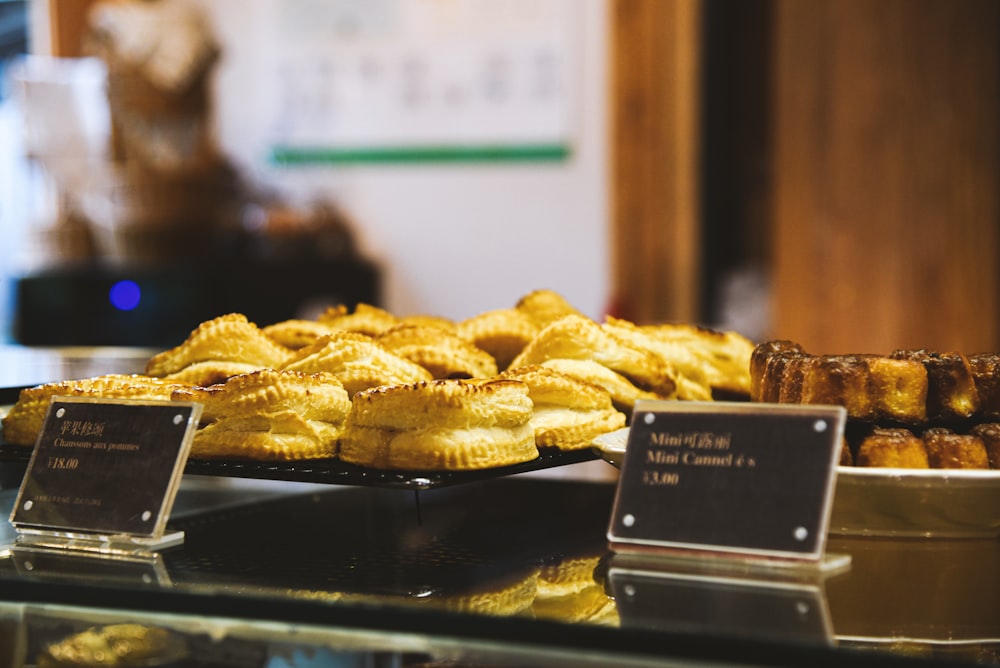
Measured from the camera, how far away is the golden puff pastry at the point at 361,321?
61.3 inches

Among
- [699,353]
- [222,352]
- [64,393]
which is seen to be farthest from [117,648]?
[699,353]

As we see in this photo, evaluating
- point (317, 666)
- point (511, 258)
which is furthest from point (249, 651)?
point (511, 258)

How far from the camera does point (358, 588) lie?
0.95 m

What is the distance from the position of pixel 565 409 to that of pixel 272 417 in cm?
28

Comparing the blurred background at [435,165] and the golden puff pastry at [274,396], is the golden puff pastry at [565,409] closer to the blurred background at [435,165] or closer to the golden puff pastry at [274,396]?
the golden puff pastry at [274,396]

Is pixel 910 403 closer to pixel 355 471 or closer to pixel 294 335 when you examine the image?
pixel 355 471

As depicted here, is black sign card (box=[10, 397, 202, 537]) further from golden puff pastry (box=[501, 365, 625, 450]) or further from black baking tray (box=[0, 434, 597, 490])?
golden puff pastry (box=[501, 365, 625, 450])

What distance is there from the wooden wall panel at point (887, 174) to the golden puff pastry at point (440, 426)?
260 cm

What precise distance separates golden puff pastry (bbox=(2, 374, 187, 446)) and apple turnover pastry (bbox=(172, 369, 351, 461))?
2.1 inches

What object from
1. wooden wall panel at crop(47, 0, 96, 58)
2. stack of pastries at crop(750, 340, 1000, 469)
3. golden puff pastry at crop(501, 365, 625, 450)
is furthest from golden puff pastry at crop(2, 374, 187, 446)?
wooden wall panel at crop(47, 0, 96, 58)

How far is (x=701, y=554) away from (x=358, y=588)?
247 mm

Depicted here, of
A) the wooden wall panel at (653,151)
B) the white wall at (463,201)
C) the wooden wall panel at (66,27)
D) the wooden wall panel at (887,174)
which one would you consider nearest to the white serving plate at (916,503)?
the wooden wall panel at (887,174)

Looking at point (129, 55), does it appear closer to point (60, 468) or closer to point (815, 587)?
point (60, 468)

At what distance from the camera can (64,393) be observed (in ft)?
4.10
